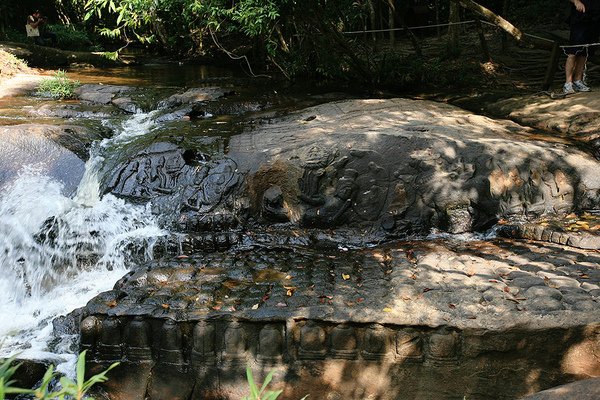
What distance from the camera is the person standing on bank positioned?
25.3 feet

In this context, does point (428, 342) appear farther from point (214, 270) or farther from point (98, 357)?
point (98, 357)

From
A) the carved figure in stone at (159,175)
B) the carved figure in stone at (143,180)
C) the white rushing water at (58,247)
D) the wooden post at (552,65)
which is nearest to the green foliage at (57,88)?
the white rushing water at (58,247)

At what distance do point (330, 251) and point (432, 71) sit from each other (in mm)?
6212

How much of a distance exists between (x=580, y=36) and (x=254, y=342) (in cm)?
675

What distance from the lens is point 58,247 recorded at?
5.70m

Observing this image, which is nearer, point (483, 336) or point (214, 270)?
point (483, 336)

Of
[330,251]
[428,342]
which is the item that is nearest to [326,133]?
[330,251]

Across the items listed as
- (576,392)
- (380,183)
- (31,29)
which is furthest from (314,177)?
(31,29)

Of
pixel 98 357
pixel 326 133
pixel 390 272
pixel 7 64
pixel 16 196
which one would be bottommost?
pixel 98 357

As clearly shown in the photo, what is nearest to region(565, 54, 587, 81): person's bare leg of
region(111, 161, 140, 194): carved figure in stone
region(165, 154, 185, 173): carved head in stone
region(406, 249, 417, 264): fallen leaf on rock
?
region(406, 249, 417, 264): fallen leaf on rock

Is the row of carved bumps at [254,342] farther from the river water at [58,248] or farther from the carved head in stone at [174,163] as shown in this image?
the carved head in stone at [174,163]

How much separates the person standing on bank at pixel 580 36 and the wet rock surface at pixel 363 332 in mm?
4563

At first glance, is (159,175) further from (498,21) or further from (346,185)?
(498,21)

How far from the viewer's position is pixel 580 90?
821cm
